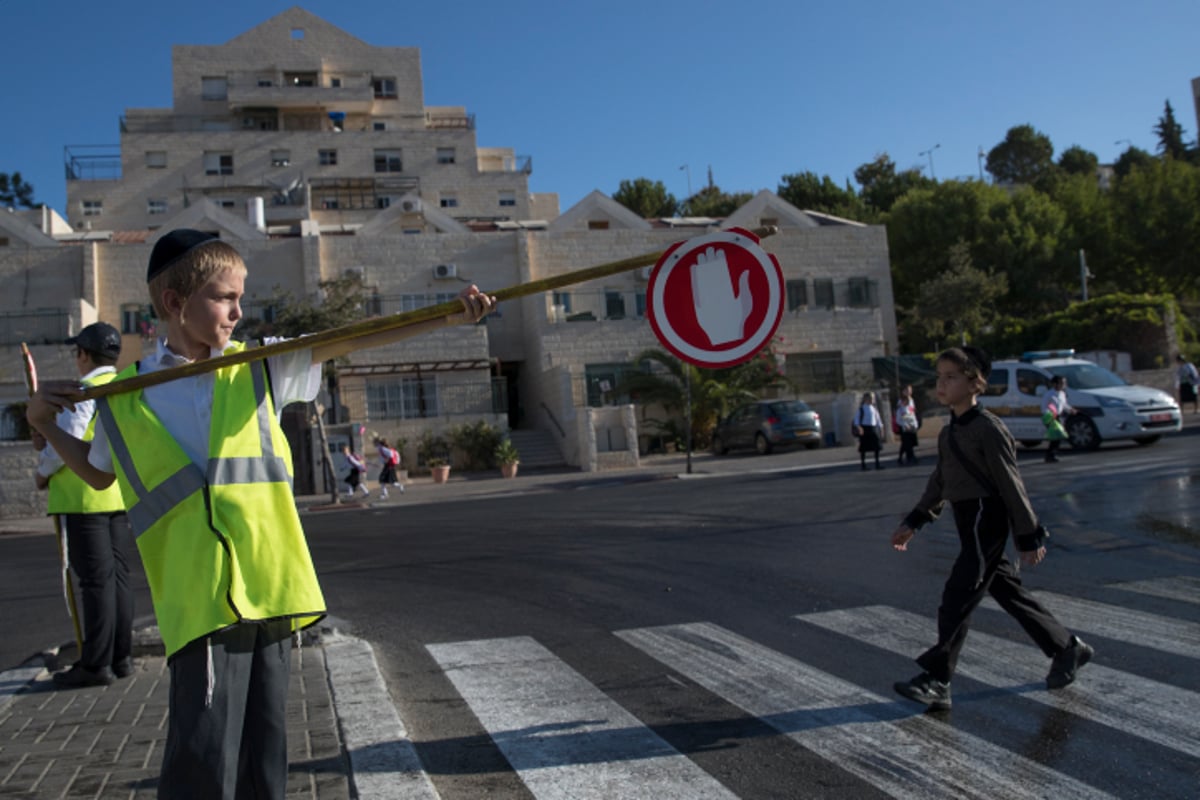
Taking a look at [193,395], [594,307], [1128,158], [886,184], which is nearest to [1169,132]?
[1128,158]

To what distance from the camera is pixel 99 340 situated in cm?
484

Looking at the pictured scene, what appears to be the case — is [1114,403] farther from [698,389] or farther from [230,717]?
[230,717]

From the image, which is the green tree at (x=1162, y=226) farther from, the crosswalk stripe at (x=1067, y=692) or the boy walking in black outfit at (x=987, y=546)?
the boy walking in black outfit at (x=987, y=546)

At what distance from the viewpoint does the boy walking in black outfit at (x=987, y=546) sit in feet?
15.9

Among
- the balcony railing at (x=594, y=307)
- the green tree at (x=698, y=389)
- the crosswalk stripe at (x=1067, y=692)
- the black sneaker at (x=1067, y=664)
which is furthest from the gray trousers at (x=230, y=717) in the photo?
the balcony railing at (x=594, y=307)

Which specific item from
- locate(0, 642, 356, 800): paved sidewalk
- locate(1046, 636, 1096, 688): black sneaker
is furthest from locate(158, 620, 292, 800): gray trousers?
locate(1046, 636, 1096, 688): black sneaker

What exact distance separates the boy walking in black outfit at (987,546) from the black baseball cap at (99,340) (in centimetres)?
400

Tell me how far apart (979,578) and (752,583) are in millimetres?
3436

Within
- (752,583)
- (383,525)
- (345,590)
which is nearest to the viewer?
(752,583)

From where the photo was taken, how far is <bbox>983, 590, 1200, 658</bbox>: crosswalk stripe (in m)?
5.66

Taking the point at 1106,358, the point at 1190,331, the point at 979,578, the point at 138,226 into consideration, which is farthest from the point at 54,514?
the point at 138,226

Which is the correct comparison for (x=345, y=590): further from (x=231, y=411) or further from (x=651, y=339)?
(x=651, y=339)

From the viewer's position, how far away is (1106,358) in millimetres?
34000

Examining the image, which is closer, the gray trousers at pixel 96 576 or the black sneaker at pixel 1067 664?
the black sneaker at pixel 1067 664
